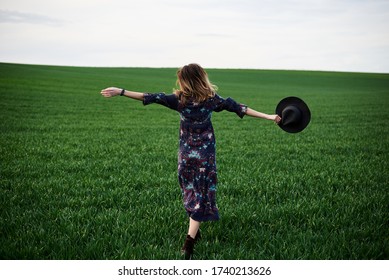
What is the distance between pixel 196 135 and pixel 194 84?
60 centimetres

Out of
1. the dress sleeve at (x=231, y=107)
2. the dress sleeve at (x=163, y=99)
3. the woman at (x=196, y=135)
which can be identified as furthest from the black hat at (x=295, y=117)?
the dress sleeve at (x=163, y=99)

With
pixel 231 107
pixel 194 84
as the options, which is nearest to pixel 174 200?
pixel 231 107

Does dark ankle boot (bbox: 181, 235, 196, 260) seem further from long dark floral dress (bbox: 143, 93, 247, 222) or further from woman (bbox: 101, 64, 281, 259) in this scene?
long dark floral dress (bbox: 143, 93, 247, 222)

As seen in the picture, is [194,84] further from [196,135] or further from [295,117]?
[295,117]

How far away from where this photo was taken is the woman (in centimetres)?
403

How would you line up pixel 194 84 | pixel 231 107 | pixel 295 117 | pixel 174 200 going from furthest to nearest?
pixel 174 200 → pixel 231 107 → pixel 295 117 → pixel 194 84

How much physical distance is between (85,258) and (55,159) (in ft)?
17.5

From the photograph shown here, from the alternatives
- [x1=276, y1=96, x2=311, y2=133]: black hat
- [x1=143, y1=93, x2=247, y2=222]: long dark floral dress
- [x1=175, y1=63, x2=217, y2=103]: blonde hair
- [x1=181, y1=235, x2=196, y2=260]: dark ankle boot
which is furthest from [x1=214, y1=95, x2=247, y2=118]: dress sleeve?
[x1=181, y1=235, x2=196, y2=260]: dark ankle boot

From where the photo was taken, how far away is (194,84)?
158 inches

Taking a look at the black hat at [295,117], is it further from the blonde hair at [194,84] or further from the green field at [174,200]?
the green field at [174,200]

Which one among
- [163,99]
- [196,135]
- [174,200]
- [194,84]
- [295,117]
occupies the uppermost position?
[194,84]

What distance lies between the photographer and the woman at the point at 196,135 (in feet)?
13.2

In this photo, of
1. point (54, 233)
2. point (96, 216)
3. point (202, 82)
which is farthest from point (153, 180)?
point (202, 82)

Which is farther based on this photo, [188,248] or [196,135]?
[196,135]
